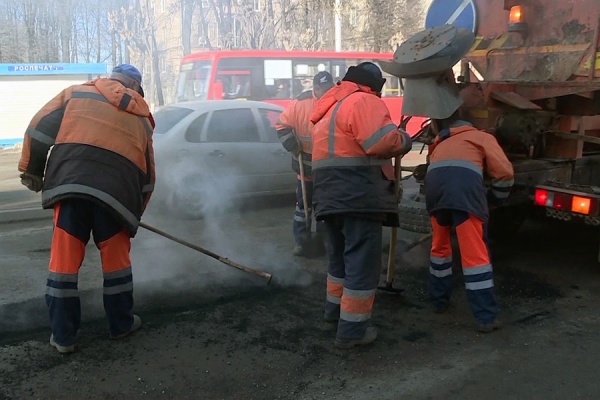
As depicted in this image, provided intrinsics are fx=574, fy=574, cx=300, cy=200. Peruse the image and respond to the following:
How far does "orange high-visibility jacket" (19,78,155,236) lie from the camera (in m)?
3.24

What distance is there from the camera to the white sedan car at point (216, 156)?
22.7 feet

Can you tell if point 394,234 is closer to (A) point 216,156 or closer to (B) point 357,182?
(B) point 357,182

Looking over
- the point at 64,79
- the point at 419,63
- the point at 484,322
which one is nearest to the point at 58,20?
the point at 64,79

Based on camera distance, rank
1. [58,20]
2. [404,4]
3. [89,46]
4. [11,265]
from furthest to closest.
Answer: [404,4] < [89,46] < [58,20] < [11,265]

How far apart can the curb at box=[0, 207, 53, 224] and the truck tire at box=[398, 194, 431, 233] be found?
4.67 metres

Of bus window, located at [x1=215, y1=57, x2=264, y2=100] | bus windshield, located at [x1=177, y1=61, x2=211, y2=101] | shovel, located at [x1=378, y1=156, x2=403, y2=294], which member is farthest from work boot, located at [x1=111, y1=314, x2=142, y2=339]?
bus window, located at [x1=215, y1=57, x2=264, y2=100]

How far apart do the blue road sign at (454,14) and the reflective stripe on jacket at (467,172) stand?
2.22m

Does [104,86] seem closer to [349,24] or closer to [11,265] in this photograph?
[11,265]

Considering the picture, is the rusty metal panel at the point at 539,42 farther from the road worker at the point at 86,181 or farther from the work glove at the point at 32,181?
the work glove at the point at 32,181

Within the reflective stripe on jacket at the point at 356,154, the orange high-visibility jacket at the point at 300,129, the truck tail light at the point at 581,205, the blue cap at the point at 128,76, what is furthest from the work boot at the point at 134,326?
the truck tail light at the point at 581,205

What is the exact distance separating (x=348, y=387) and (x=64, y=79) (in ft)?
59.8

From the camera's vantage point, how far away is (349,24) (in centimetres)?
2755

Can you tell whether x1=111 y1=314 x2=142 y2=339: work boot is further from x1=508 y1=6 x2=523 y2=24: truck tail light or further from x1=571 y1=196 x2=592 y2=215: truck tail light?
x1=508 y1=6 x2=523 y2=24: truck tail light

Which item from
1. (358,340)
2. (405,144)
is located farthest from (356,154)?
(358,340)
